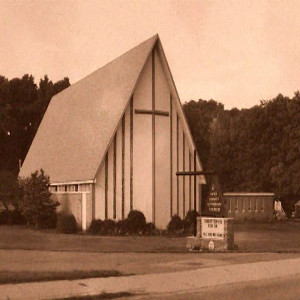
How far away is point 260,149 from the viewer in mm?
68000

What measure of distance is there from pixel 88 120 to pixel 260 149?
1357 inches

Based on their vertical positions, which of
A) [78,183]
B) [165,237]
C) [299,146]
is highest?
[299,146]

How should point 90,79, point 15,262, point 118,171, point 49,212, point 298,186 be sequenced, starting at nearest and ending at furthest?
point 15,262
point 118,171
point 49,212
point 90,79
point 298,186

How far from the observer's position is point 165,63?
35.7 metres

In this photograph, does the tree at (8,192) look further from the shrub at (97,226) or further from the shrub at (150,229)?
the shrub at (150,229)

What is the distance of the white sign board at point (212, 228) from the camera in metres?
23.1

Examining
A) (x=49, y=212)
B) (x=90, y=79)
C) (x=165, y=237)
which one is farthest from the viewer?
(x=90, y=79)

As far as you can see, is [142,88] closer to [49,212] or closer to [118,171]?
[118,171]

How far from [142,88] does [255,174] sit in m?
37.7

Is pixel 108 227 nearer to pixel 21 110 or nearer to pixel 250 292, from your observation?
pixel 250 292

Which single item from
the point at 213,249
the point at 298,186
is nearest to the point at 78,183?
the point at 213,249

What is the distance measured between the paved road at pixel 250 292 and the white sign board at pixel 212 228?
799 cm

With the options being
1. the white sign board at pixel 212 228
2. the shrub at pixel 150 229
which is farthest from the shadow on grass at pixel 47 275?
the shrub at pixel 150 229

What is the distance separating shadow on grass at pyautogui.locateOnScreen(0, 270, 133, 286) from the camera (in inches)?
570
